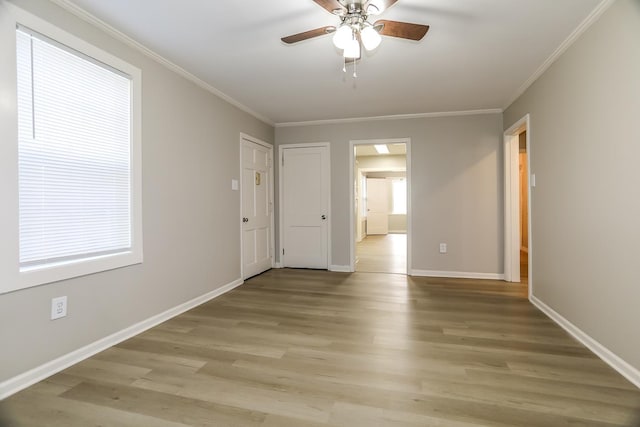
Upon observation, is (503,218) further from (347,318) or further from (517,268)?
(347,318)

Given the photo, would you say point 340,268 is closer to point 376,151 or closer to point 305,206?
point 305,206

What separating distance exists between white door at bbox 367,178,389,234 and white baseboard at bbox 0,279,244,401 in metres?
8.70

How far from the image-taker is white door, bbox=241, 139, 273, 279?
171 inches

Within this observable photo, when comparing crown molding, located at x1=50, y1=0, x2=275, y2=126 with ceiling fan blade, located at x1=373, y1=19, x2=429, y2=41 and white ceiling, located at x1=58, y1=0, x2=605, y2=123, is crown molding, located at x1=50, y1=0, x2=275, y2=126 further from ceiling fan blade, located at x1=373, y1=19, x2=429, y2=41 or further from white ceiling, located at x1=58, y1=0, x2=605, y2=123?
ceiling fan blade, located at x1=373, y1=19, x2=429, y2=41

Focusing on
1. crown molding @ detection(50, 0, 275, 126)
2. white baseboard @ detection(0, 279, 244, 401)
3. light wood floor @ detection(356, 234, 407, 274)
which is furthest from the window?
white baseboard @ detection(0, 279, 244, 401)

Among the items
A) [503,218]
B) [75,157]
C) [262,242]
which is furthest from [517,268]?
[75,157]

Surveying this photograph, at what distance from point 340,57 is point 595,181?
2.22 meters

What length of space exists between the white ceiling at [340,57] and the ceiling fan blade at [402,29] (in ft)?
0.94

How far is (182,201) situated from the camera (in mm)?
3092

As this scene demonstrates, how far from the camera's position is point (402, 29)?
1913 millimetres

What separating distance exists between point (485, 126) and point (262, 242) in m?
3.69

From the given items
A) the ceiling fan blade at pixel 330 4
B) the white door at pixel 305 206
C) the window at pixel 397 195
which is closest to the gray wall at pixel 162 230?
the white door at pixel 305 206

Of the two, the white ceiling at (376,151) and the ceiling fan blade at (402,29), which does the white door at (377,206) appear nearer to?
the white ceiling at (376,151)

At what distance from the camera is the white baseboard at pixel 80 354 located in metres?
1.75
